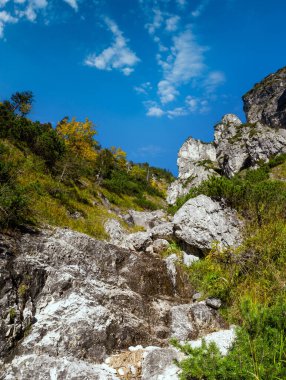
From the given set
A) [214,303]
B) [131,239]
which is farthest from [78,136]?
[214,303]

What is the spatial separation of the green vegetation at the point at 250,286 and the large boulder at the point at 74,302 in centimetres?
194

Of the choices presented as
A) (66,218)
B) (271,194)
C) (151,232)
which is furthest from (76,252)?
(271,194)

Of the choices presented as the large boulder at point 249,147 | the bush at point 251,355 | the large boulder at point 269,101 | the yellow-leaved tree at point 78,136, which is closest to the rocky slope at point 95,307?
the bush at point 251,355

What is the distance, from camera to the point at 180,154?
121000 mm

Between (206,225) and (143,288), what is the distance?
503 centimetres

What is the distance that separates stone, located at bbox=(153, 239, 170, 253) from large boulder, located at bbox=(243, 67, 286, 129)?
57.5 m

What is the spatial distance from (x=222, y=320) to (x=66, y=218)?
10698 mm

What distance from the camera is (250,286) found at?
33.7ft

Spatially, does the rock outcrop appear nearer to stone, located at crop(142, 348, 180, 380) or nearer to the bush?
stone, located at crop(142, 348, 180, 380)

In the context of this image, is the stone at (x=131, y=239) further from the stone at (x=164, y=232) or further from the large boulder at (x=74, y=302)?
the large boulder at (x=74, y=302)

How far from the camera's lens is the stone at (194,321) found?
9578 millimetres

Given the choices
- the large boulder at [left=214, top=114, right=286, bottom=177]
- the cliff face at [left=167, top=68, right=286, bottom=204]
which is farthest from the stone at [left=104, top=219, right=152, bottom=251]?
the large boulder at [left=214, top=114, right=286, bottom=177]

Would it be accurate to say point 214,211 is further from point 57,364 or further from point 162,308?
point 57,364

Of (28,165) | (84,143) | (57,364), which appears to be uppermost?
(84,143)
